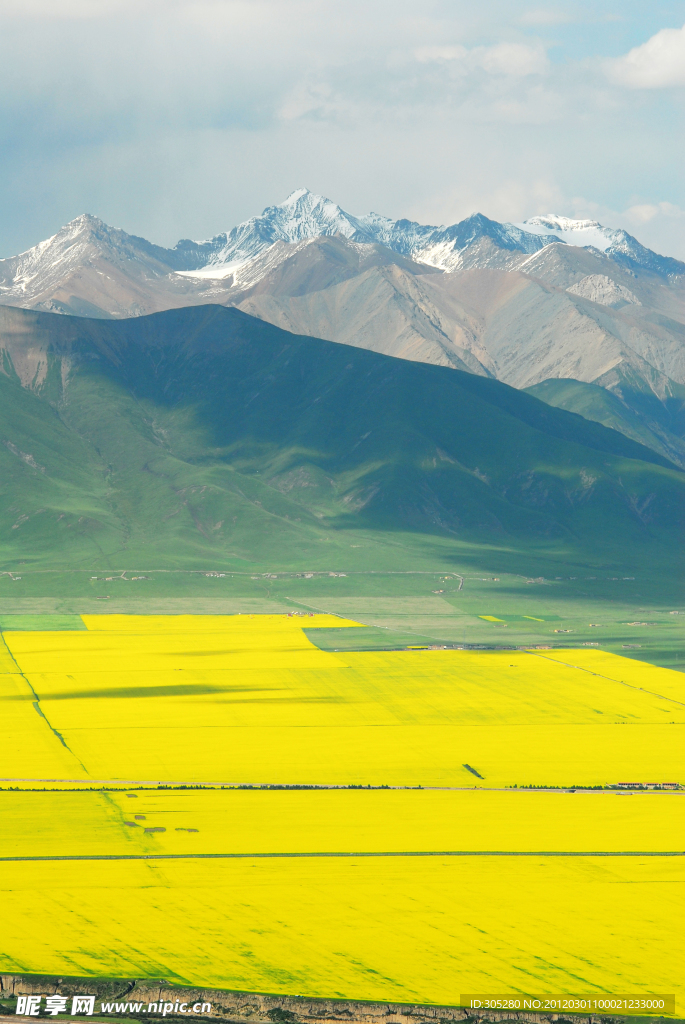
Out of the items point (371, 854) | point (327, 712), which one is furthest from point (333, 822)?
point (327, 712)

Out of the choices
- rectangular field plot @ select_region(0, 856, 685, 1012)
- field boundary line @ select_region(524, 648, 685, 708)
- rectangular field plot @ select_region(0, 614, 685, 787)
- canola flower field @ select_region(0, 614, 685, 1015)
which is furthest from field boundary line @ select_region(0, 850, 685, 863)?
field boundary line @ select_region(524, 648, 685, 708)

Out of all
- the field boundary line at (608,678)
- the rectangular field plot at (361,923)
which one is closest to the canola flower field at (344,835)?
the rectangular field plot at (361,923)

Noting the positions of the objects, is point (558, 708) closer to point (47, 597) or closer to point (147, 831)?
point (147, 831)

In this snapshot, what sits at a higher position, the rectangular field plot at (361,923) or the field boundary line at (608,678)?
the rectangular field plot at (361,923)

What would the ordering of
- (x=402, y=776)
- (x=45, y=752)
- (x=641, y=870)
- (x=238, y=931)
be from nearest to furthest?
(x=238, y=931) < (x=641, y=870) < (x=402, y=776) < (x=45, y=752)

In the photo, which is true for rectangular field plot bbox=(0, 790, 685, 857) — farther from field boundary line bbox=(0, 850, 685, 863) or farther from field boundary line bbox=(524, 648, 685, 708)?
field boundary line bbox=(524, 648, 685, 708)

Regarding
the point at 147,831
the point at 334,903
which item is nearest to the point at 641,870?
the point at 334,903

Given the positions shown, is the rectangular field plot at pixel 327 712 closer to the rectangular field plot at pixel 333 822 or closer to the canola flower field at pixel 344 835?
the canola flower field at pixel 344 835
